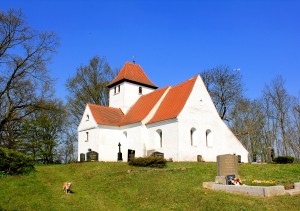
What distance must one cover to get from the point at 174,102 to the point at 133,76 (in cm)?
987

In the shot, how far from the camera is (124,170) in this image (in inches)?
776

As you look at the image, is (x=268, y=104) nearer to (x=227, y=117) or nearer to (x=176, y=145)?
(x=227, y=117)

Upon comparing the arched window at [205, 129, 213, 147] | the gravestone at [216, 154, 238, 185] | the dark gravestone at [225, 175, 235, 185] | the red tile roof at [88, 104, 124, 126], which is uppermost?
the red tile roof at [88, 104, 124, 126]

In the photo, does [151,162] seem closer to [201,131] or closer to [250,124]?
[201,131]

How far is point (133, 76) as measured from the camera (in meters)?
38.5

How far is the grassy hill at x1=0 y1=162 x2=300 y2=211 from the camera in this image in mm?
11070

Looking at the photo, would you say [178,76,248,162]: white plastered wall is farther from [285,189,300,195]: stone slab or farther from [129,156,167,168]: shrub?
[285,189,300,195]: stone slab

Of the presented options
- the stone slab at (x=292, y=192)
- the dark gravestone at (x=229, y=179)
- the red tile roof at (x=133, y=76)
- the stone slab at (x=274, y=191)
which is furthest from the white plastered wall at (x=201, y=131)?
the stone slab at (x=274, y=191)

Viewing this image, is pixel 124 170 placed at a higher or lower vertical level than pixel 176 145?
lower

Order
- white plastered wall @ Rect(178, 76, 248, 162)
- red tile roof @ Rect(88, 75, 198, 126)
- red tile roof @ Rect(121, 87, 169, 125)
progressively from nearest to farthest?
white plastered wall @ Rect(178, 76, 248, 162)
red tile roof @ Rect(88, 75, 198, 126)
red tile roof @ Rect(121, 87, 169, 125)

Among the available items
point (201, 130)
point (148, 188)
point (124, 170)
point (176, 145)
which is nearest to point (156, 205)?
point (148, 188)

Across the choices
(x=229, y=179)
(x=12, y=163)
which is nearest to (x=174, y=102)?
(x=229, y=179)

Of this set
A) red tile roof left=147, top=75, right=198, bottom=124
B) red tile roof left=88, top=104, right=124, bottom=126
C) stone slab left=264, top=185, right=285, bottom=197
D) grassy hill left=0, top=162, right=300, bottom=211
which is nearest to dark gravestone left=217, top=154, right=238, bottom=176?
grassy hill left=0, top=162, right=300, bottom=211

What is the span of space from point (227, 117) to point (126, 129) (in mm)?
16839
